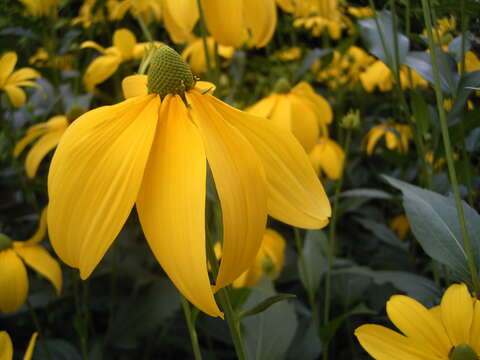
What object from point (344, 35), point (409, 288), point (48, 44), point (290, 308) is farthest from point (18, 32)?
point (344, 35)

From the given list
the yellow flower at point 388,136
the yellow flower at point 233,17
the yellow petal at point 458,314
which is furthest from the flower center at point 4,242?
the yellow flower at point 388,136

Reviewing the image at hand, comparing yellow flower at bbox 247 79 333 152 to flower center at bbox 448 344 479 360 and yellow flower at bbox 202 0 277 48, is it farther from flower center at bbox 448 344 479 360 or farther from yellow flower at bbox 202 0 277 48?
flower center at bbox 448 344 479 360

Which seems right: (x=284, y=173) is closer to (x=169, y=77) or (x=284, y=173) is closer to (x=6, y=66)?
(x=169, y=77)

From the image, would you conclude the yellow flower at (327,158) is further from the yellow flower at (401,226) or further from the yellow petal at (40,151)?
the yellow petal at (40,151)

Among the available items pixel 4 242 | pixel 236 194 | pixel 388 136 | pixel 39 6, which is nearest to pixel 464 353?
pixel 236 194

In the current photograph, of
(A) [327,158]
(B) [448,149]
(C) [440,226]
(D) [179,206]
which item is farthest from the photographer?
(A) [327,158]

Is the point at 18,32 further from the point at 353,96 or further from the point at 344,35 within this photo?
the point at 344,35
